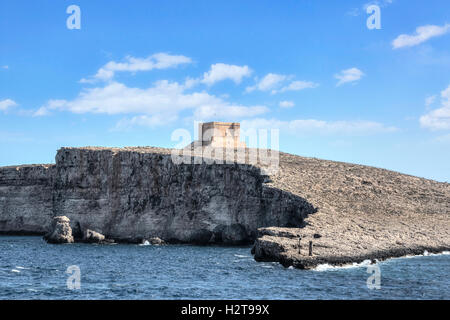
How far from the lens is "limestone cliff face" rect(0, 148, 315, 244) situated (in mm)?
70062

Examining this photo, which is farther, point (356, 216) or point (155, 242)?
point (155, 242)

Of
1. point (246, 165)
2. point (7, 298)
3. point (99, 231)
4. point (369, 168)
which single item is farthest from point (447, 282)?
point (99, 231)

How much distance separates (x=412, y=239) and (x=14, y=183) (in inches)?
2752

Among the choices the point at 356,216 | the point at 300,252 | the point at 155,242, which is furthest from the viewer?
the point at 155,242

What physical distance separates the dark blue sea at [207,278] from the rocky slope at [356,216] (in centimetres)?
166

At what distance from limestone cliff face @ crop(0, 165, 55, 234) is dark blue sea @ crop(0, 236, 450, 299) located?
3884 cm

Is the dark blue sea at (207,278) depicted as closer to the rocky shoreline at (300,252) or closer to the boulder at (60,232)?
the rocky shoreline at (300,252)

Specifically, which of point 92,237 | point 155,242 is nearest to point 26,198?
point 92,237

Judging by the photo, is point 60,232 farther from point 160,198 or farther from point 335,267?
point 335,267

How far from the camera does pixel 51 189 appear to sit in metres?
91.7

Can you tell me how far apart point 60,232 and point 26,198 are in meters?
24.1

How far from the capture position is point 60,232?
7256 cm
